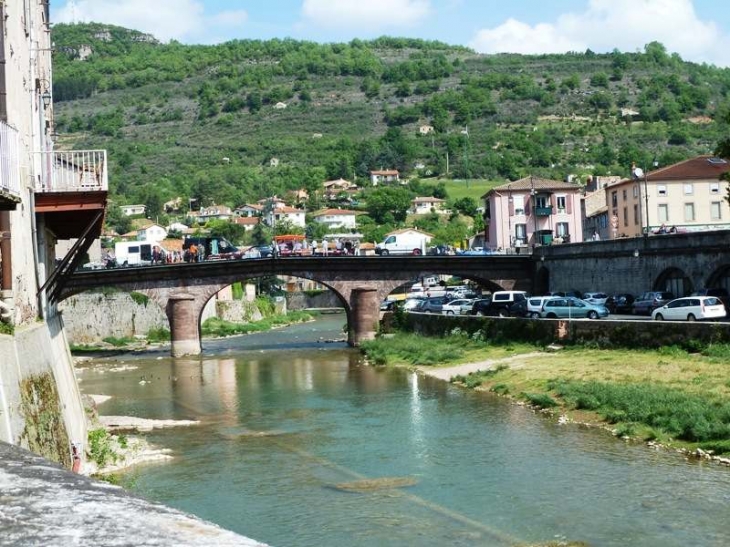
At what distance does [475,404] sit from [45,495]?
31289mm

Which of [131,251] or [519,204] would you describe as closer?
[519,204]

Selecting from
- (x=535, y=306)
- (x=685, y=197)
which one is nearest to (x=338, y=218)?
(x=685, y=197)

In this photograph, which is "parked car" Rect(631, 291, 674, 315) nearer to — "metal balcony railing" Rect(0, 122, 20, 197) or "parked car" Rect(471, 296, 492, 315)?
"parked car" Rect(471, 296, 492, 315)

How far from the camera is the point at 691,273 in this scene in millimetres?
56156

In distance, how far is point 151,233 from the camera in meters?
165

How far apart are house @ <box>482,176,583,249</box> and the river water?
5219cm

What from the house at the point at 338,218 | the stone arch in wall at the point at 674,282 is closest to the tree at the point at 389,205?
the house at the point at 338,218

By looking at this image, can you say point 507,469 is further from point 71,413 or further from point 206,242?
point 206,242

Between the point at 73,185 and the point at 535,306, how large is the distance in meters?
35.1

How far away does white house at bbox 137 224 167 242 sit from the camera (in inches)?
6339

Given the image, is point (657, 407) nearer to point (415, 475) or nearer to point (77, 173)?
point (415, 475)

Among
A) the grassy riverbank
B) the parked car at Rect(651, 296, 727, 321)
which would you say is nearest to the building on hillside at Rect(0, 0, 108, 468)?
the grassy riverbank

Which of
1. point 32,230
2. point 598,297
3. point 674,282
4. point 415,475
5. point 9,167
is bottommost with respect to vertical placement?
point 415,475

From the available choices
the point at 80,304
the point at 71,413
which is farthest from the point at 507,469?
the point at 80,304
